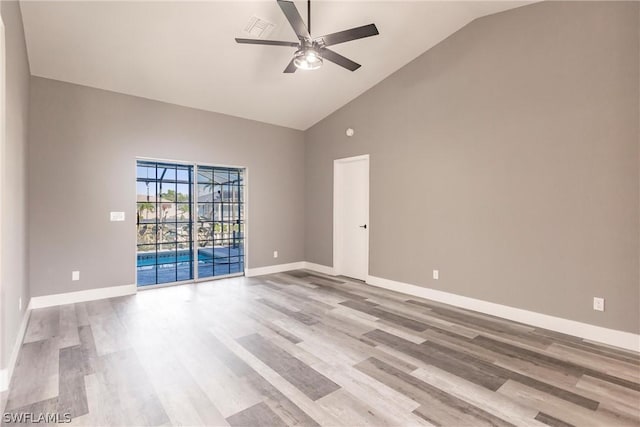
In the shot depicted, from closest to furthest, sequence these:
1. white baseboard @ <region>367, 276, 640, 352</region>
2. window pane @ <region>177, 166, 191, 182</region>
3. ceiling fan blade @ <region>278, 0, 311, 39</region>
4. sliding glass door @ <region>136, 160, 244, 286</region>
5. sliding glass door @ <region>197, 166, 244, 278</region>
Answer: ceiling fan blade @ <region>278, 0, 311, 39</region> → white baseboard @ <region>367, 276, 640, 352</region> → sliding glass door @ <region>136, 160, 244, 286</region> → window pane @ <region>177, 166, 191, 182</region> → sliding glass door @ <region>197, 166, 244, 278</region>

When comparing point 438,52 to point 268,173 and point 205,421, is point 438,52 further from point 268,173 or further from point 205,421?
point 205,421

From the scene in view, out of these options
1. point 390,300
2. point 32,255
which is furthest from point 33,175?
point 390,300

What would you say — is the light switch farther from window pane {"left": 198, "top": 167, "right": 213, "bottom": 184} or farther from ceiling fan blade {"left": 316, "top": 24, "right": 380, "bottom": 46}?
ceiling fan blade {"left": 316, "top": 24, "right": 380, "bottom": 46}

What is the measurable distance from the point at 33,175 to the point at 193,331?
293cm

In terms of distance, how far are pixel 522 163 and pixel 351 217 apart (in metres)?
2.93

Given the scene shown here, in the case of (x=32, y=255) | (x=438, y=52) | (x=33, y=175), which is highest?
(x=438, y=52)

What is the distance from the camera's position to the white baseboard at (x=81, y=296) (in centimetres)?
399

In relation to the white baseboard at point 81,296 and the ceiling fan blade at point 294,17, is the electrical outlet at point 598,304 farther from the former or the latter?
the white baseboard at point 81,296

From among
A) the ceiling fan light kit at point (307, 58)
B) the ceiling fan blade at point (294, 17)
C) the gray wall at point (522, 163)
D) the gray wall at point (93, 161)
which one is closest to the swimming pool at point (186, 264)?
the gray wall at point (93, 161)

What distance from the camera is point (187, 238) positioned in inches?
214

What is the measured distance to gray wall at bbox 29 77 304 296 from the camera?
3.97 meters

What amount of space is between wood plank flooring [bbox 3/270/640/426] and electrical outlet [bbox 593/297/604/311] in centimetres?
37

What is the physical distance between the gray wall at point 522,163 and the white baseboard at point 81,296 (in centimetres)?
397

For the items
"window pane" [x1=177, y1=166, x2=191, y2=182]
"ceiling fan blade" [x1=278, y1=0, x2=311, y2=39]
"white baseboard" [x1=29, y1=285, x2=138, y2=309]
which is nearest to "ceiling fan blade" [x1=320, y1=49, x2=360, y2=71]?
"ceiling fan blade" [x1=278, y1=0, x2=311, y2=39]
